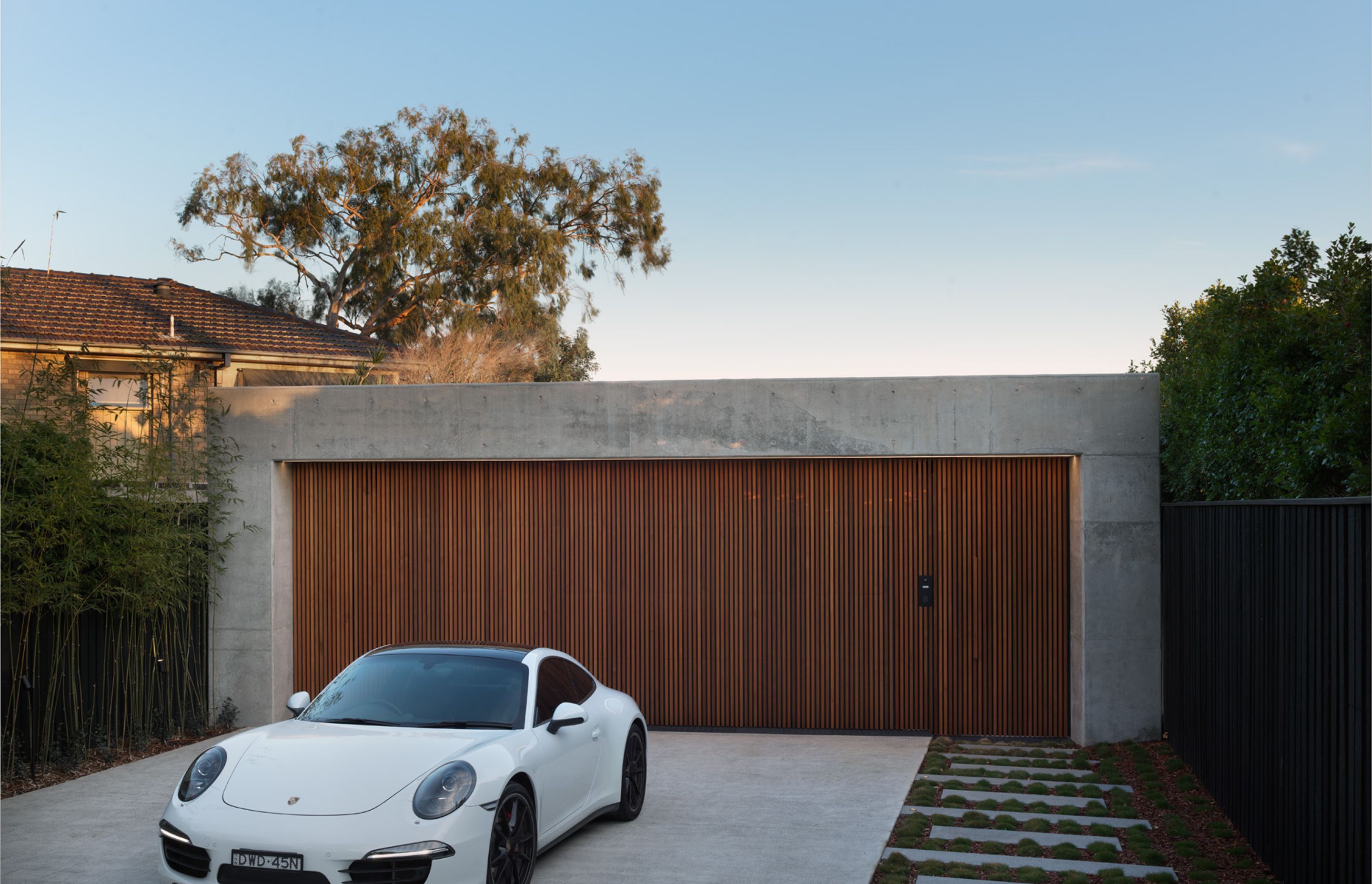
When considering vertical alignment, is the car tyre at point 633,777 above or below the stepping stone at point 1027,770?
above

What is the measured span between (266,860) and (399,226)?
26.4 m

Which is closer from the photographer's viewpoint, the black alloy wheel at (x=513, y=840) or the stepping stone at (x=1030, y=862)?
the black alloy wheel at (x=513, y=840)

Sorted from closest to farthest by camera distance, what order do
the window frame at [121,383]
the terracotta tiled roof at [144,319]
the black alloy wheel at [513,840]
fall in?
the black alloy wheel at [513,840] < the window frame at [121,383] < the terracotta tiled roof at [144,319]

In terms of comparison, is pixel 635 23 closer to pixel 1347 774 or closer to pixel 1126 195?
pixel 1126 195

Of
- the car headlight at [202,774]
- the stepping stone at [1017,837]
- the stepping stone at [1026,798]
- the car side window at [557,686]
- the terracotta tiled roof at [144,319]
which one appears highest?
the terracotta tiled roof at [144,319]

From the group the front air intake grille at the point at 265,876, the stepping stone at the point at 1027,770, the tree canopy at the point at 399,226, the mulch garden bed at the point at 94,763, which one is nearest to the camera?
the front air intake grille at the point at 265,876

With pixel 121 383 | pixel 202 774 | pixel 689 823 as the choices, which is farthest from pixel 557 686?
pixel 121 383

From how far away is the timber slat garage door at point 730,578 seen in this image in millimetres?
10109

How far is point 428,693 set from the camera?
240 inches

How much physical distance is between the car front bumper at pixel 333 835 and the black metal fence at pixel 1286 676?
369 centimetres

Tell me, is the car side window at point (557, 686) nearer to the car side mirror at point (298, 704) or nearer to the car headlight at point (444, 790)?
the car headlight at point (444, 790)

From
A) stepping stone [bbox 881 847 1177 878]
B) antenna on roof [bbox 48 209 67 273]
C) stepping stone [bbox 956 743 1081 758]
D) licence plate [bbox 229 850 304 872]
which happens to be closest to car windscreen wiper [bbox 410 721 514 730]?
licence plate [bbox 229 850 304 872]

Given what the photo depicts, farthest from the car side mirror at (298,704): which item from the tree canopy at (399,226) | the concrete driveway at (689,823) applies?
the tree canopy at (399,226)

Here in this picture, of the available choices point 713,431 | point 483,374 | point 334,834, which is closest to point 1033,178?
point 713,431
